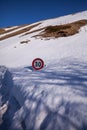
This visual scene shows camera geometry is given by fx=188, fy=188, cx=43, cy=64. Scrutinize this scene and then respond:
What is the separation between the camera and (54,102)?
17.1ft

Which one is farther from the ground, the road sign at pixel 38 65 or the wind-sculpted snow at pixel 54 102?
the road sign at pixel 38 65

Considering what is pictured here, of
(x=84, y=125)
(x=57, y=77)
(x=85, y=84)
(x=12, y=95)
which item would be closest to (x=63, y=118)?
(x=84, y=125)

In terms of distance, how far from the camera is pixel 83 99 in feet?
16.0

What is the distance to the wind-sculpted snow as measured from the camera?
172 inches

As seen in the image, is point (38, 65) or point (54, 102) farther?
point (38, 65)

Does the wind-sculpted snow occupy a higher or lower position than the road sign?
lower

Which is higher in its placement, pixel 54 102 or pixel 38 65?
pixel 38 65

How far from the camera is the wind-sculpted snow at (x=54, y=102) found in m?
4.37

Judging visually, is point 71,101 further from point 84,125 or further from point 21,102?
point 21,102

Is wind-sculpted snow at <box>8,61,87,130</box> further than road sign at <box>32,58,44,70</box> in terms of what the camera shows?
No

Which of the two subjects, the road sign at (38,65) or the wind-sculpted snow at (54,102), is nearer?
the wind-sculpted snow at (54,102)

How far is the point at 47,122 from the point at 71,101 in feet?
2.77

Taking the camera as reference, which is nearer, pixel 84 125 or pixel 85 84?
pixel 84 125

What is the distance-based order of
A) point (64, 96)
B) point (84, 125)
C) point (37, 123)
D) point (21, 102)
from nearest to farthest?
point (84, 125)
point (37, 123)
point (64, 96)
point (21, 102)
